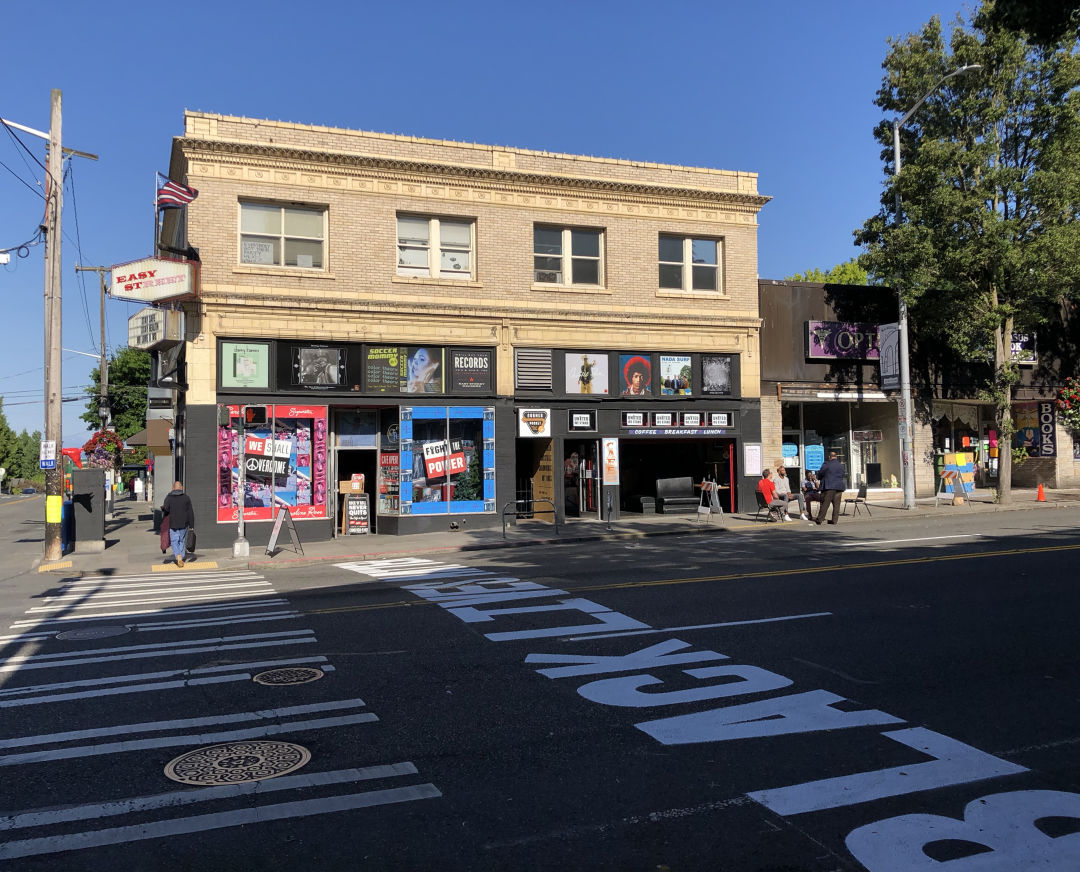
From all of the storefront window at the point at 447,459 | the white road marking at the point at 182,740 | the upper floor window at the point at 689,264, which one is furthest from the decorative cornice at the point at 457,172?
the white road marking at the point at 182,740

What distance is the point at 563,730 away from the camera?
19.2ft

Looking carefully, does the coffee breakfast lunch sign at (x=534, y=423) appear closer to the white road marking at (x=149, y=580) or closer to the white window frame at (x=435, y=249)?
the white window frame at (x=435, y=249)

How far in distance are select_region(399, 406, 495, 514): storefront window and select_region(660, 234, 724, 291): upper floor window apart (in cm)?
736

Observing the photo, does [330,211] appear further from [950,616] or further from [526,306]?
[950,616]

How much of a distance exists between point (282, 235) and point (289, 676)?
16422 millimetres

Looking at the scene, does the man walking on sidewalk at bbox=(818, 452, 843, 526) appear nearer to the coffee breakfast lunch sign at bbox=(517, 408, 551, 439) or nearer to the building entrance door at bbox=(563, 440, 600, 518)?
the building entrance door at bbox=(563, 440, 600, 518)

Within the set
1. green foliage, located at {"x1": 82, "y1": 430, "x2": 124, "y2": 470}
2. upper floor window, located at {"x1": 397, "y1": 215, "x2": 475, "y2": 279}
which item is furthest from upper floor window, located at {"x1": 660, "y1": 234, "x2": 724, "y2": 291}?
green foliage, located at {"x1": 82, "y1": 430, "x2": 124, "y2": 470}

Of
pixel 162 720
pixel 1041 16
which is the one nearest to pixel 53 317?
pixel 162 720

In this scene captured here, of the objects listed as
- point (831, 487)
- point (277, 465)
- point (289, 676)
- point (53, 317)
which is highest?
point (53, 317)

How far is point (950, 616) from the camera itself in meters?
9.27

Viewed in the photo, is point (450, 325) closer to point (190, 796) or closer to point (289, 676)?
point (289, 676)

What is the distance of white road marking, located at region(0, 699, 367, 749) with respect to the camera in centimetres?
581

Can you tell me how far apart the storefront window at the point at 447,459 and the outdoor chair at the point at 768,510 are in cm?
758

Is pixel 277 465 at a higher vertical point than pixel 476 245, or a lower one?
lower
